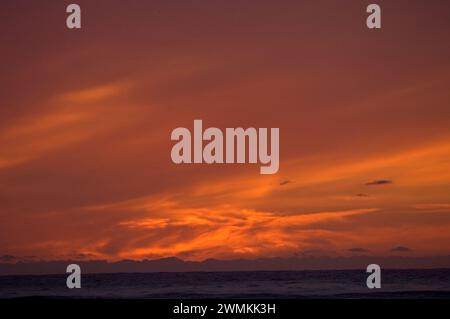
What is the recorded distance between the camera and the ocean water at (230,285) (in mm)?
37875

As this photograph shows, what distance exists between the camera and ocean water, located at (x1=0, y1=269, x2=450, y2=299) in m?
37.9

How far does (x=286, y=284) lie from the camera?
44188mm

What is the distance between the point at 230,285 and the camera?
153ft

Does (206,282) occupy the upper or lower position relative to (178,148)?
lower

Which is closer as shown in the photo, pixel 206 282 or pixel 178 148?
pixel 178 148
